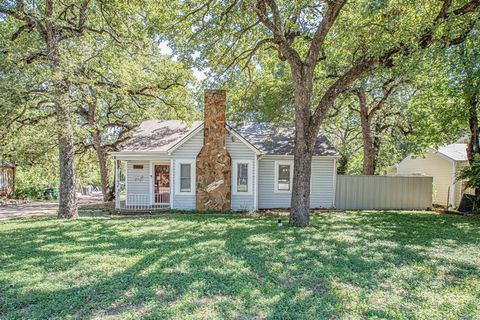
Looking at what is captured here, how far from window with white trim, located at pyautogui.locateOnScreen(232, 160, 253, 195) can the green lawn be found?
15.0ft

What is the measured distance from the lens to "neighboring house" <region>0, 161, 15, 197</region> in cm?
2011

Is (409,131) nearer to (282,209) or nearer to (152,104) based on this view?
(282,209)

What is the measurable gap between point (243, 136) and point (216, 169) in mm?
3198

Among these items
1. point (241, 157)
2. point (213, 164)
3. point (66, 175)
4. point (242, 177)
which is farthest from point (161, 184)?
point (66, 175)

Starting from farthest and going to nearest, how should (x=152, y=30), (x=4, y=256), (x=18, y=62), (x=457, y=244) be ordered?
(x=152, y=30), (x=18, y=62), (x=457, y=244), (x=4, y=256)

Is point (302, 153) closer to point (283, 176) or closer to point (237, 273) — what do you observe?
point (237, 273)

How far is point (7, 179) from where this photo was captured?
68.2 feet

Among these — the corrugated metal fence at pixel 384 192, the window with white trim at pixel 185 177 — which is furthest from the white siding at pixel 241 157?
the corrugated metal fence at pixel 384 192

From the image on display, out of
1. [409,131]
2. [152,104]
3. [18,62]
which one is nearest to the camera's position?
[18,62]

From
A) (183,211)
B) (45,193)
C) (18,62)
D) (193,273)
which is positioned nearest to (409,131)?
(183,211)

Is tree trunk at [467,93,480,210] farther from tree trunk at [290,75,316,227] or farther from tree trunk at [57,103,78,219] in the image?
tree trunk at [57,103,78,219]

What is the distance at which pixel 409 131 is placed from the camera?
1797cm

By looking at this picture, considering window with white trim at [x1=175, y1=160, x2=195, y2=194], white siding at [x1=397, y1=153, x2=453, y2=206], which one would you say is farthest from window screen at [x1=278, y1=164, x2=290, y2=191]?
white siding at [x1=397, y1=153, x2=453, y2=206]

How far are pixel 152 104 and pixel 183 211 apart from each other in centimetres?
731
